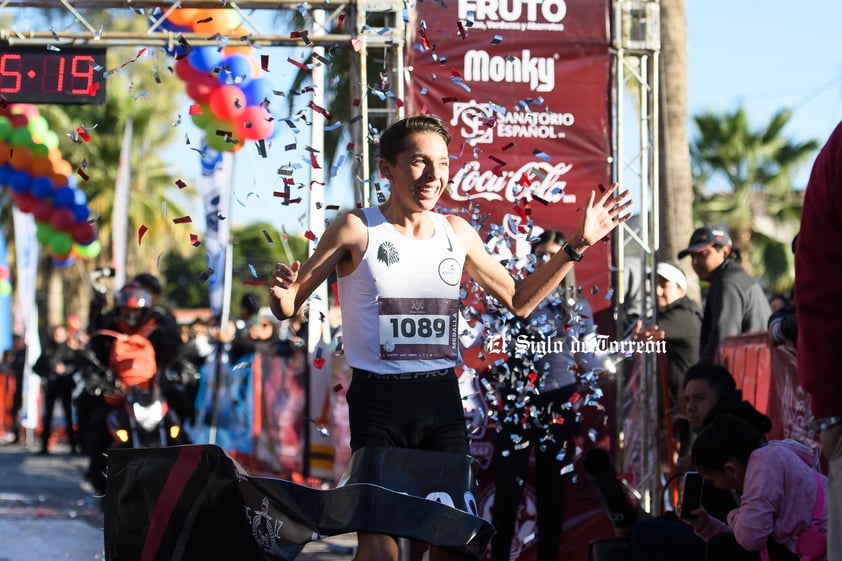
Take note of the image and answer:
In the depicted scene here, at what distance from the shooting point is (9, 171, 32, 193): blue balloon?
18.1 m

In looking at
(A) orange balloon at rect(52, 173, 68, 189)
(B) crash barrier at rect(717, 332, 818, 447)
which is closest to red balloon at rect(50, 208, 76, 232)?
(A) orange balloon at rect(52, 173, 68, 189)

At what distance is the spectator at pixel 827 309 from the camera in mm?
3123

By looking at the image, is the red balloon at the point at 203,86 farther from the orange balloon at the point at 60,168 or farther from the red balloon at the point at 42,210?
the red balloon at the point at 42,210

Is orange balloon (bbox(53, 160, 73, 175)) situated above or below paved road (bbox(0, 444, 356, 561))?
above

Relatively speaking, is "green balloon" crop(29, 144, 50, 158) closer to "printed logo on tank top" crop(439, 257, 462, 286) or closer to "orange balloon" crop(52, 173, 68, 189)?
"orange balloon" crop(52, 173, 68, 189)

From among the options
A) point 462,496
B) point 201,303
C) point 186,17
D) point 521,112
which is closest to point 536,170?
point 521,112

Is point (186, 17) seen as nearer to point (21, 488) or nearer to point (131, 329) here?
point (131, 329)

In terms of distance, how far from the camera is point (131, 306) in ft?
36.5

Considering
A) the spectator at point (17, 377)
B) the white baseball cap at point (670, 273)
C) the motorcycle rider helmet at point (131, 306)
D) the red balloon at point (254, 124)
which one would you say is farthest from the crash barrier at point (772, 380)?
the spectator at point (17, 377)

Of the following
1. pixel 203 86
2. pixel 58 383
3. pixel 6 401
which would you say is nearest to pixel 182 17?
pixel 203 86

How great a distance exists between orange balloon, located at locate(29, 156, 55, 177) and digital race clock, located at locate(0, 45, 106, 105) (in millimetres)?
9600

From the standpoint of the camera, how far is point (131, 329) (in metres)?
11.2

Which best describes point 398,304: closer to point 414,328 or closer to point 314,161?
point 414,328

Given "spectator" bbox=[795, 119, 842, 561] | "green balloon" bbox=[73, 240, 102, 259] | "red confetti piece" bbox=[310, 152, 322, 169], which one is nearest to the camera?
"spectator" bbox=[795, 119, 842, 561]
